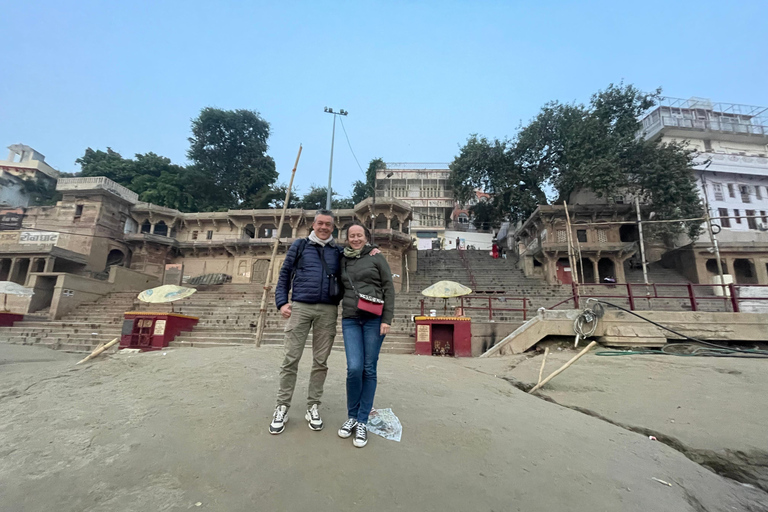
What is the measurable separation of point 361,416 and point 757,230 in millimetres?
38852

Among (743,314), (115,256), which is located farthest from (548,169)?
(115,256)

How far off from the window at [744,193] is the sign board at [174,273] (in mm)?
47118

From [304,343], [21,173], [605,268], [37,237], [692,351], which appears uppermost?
[21,173]

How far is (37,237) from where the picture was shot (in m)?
23.9

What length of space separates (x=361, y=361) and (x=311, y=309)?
23.9 inches

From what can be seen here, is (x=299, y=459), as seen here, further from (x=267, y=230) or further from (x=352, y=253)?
(x=267, y=230)

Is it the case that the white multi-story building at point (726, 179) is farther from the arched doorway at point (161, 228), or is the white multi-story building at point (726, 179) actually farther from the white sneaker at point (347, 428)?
the arched doorway at point (161, 228)

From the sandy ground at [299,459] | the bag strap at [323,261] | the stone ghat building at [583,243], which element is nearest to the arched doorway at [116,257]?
the sandy ground at [299,459]

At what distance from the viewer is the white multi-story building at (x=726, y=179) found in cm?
2558

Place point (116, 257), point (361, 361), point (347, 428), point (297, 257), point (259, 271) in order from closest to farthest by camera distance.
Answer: point (347, 428), point (361, 361), point (297, 257), point (116, 257), point (259, 271)

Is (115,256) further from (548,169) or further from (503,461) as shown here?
(548,169)

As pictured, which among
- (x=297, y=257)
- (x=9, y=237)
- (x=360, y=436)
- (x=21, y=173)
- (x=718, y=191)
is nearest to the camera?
(x=360, y=436)

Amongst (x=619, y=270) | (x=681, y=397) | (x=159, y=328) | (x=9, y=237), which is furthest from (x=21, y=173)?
(x=619, y=270)

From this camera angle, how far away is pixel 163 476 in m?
2.10
